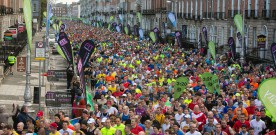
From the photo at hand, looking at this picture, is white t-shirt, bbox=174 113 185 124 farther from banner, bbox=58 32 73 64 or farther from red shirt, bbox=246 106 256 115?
banner, bbox=58 32 73 64

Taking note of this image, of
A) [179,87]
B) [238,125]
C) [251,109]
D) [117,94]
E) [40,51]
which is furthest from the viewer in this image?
[40,51]

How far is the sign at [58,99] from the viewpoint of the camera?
16.4 metres

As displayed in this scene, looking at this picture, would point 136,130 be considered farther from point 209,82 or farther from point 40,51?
point 40,51

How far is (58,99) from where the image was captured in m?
16.6

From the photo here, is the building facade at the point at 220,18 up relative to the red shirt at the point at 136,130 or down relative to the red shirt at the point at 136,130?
up

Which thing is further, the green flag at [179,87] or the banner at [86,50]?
the banner at [86,50]

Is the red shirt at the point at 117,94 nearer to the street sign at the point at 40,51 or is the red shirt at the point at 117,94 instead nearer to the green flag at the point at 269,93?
the street sign at the point at 40,51

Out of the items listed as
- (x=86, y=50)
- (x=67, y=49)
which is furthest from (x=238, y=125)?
(x=67, y=49)

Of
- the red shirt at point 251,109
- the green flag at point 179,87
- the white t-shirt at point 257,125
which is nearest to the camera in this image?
the white t-shirt at point 257,125

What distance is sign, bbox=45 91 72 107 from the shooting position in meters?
16.4

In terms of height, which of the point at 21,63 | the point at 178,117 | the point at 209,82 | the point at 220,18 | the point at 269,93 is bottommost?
the point at 178,117

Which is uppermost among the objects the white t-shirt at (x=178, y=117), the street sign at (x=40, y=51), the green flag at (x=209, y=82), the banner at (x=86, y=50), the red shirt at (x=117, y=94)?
the banner at (x=86, y=50)

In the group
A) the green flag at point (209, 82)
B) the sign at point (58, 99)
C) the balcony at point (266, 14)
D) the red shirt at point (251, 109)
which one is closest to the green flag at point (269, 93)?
the red shirt at point (251, 109)

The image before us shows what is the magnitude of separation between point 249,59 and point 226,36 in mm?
10699
